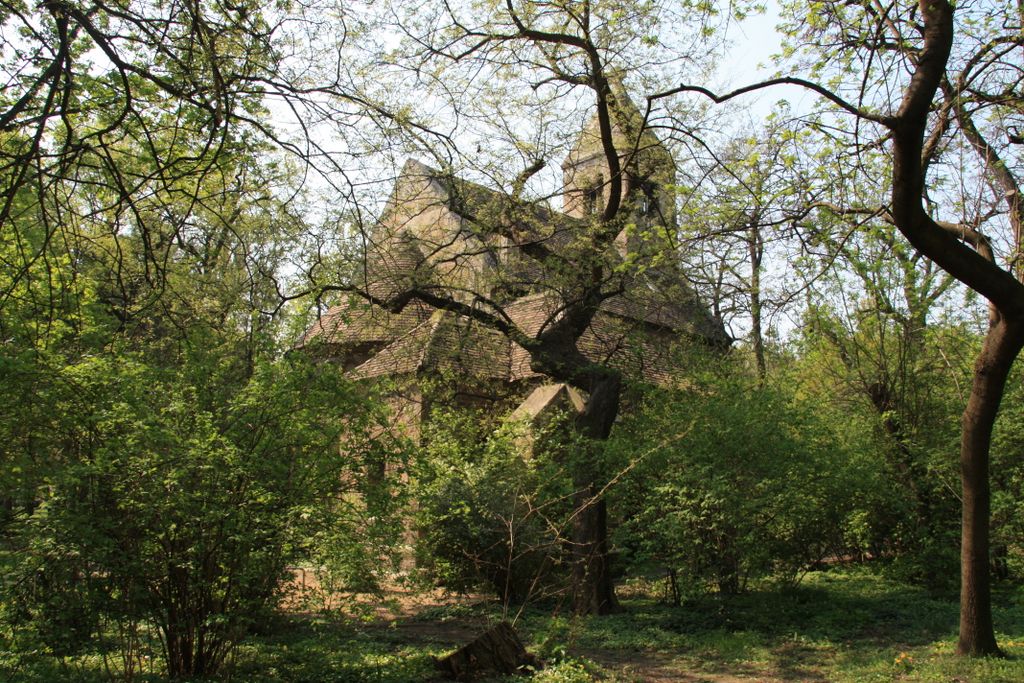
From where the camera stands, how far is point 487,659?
8648 mm

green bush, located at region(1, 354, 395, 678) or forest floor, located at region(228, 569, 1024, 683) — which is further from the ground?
green bush, located at region(1, 354, 395, 678)

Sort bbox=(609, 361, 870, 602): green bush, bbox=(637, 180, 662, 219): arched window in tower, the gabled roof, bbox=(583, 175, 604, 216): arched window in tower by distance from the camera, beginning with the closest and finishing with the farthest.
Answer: bbox=(609, 361, 870, 602): green bush → bbox=(637, 180, 662, 219): arched window in tower → bbox=(583, 175, 604, 216): arched window in tower → the gabled roof

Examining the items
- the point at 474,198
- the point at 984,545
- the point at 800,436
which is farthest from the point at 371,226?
the point at 800,436

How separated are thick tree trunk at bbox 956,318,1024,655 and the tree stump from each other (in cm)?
448

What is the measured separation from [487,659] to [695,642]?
3.80 m

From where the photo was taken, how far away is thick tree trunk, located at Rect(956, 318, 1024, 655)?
319 inches

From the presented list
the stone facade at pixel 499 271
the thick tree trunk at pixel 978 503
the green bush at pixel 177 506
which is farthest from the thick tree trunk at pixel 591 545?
the green bush at pixel 177 506

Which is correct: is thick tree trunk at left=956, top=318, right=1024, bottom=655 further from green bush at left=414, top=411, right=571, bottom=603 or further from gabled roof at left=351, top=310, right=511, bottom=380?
gabled roof at left=351, top=310, right=511, bottom=380

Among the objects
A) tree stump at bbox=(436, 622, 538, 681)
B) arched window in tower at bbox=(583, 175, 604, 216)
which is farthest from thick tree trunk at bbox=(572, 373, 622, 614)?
tree stump at bbox=(436, 622, 538, 681)

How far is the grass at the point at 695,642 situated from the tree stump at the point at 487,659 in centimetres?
29

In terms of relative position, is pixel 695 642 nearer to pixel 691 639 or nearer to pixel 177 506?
pixel 691 639

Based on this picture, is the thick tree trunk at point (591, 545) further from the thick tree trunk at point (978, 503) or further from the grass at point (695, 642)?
the thick tree trunk at point (978, 503)

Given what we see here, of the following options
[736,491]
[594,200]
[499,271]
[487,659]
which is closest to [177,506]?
[487,659]

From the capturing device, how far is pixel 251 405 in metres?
7.75
